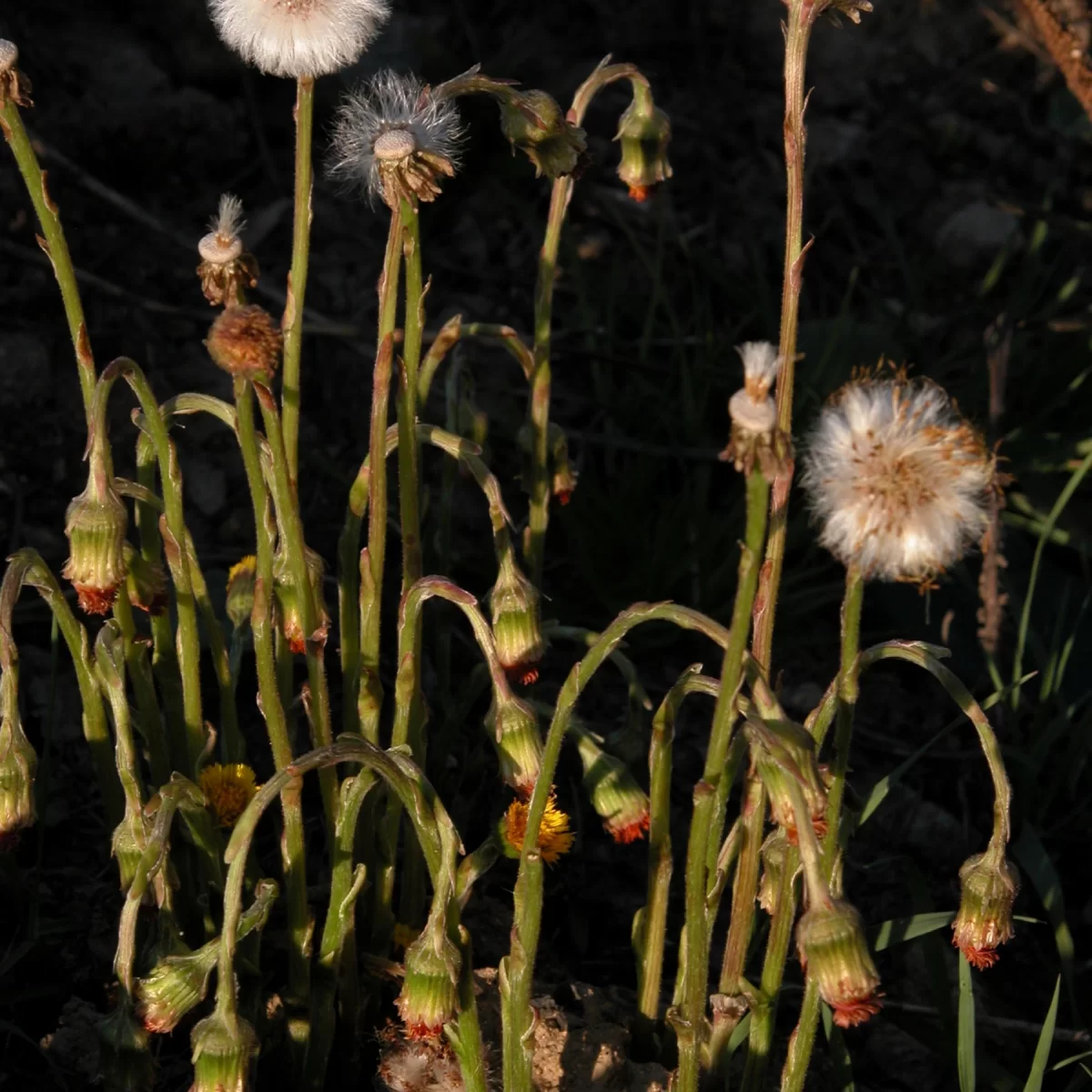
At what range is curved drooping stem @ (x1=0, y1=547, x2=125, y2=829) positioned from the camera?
158 cm

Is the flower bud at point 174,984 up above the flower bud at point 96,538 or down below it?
below

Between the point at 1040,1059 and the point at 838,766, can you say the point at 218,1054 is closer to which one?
the point at 838,766

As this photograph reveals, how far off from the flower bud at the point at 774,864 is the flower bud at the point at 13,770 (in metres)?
0.85

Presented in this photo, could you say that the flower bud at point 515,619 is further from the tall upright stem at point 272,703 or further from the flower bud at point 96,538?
the flower bud at point 96,538

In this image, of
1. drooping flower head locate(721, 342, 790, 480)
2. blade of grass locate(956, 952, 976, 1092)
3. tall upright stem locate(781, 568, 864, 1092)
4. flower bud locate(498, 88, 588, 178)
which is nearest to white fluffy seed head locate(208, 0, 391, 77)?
flower bud locate(498, 88, 588, 178)

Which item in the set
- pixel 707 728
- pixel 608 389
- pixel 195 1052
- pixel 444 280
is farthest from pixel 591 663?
pixel 444 280

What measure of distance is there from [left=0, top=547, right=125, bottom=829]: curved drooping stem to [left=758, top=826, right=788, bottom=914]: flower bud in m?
0.84

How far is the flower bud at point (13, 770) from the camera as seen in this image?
62.8 inches

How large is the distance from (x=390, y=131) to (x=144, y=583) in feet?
2.11

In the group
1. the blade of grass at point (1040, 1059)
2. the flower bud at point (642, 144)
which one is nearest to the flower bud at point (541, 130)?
the flower bud at point (642, 144)

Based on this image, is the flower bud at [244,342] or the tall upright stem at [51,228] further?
the tall upright stem at [51,228]

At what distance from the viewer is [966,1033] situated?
1728 mm

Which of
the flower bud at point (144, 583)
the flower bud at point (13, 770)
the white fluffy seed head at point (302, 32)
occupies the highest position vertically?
the white fluffy seed head at point (302, 32)

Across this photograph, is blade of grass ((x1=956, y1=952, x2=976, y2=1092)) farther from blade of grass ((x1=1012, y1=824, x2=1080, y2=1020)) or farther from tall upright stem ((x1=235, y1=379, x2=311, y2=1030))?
tall upright stem ((x1=235, y1=379, x2=311, y2=1030))
